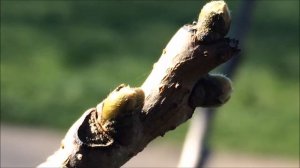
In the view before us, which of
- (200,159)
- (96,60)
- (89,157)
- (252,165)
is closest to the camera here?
(89,157)

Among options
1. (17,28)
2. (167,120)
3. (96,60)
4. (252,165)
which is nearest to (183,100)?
(167,120)

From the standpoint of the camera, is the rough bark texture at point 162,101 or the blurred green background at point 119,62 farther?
the blurred green background at point 119,62

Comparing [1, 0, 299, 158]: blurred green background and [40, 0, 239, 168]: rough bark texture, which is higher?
[1, 0, 299, 158]: blurred green background

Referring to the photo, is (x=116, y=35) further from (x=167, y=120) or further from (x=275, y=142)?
(x=167, y=120)

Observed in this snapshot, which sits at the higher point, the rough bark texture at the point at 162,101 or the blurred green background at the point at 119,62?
the blurred green background at the point at 119,62

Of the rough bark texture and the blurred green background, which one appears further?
the blurred green background
